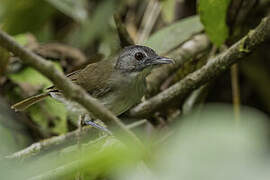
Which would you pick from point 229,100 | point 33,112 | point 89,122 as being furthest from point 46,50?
point 229,100

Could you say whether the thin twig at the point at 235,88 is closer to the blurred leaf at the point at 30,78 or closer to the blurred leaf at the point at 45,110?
the blurred leaf at the point at 45,110

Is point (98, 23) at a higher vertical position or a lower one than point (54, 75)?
higher

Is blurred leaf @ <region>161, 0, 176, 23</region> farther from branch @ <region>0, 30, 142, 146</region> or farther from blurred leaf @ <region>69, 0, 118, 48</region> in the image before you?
branch @ <region>0, 30, 142, 146</region>

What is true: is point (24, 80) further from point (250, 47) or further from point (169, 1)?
point (250, 47)

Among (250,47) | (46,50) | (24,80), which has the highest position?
(46,50)

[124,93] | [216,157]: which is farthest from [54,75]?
[124,93]

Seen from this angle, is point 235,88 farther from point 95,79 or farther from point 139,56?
point 95,79

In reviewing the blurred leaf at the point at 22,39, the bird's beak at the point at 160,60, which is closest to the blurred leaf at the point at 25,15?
the blurred leaf at the point at 22,39
